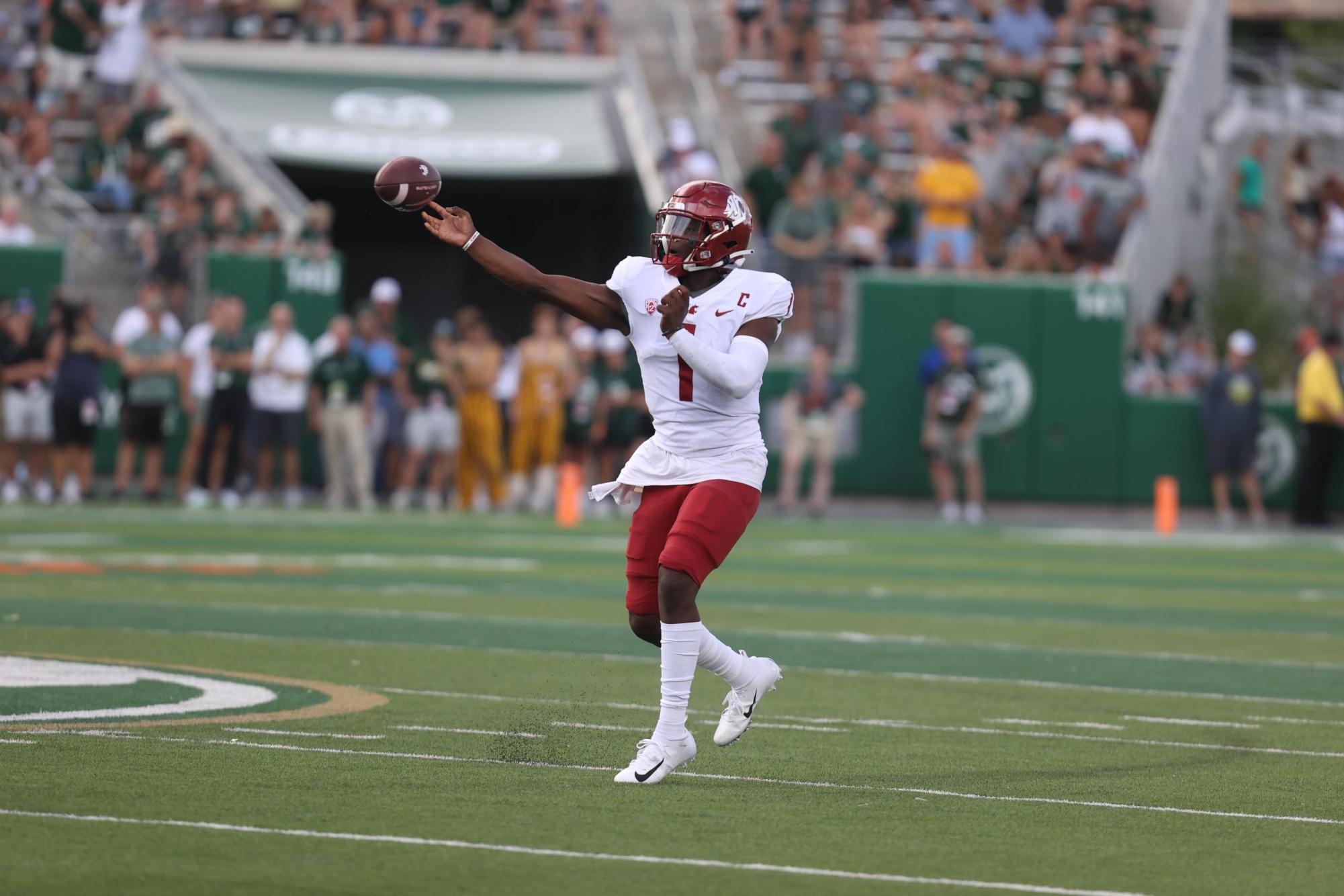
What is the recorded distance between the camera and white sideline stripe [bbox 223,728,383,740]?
716cm

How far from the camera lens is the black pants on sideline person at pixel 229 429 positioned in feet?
65.6

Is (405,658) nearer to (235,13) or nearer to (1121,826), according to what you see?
(1121,826)

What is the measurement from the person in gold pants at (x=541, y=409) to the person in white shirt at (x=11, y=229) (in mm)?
5285

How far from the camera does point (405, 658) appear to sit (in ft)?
31.9

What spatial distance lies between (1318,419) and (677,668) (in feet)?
56.1

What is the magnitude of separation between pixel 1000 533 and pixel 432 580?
8302 mm

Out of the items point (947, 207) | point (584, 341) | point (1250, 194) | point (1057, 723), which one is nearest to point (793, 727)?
point (1057, 723)

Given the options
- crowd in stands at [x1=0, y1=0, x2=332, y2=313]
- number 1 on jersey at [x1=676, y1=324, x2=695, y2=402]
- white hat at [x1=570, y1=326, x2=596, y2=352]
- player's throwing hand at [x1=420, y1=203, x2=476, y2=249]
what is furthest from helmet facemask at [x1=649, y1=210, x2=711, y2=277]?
crowd in stands at [x1=0, y1=0, x2=332, y2=313]

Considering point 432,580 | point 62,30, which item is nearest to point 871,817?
point 432,580

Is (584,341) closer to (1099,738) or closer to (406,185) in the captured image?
(1099,738)

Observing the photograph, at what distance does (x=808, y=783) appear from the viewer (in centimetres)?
661

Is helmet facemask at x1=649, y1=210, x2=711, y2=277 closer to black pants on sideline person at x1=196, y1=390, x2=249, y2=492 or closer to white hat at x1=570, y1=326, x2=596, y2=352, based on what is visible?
black pants on sideline person at x1=196, y1=390, x2=249, y2=492

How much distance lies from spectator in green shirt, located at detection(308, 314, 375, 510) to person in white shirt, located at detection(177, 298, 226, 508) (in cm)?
105

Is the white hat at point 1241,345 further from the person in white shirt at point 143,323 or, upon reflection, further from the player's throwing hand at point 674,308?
the player's throwing hand at point 674,308
